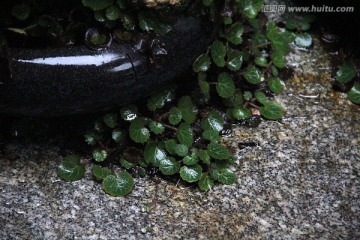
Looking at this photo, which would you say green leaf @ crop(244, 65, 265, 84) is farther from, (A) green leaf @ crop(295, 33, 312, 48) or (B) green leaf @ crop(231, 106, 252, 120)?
(A) green leaf @ crop(295, 33, 312, 48)

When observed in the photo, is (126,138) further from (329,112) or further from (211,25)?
(329,112)

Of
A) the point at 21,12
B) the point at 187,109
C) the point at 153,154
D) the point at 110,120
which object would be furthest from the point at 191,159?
the point at 21,12

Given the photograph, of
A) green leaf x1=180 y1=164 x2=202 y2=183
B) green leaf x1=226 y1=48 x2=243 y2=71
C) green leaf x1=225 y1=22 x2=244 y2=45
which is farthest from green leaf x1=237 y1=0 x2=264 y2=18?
green leaf x1=180 y1=164 x2=202 y2=183

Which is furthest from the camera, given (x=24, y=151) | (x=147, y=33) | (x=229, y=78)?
(x=229, y=78)

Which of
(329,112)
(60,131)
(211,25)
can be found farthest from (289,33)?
(60,131)

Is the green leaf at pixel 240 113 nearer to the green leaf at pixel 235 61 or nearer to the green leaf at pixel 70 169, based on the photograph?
the green leaf at pixel 235 61

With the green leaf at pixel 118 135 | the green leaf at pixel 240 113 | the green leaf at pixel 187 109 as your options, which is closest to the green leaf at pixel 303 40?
the green leaf at pixel 240 113
